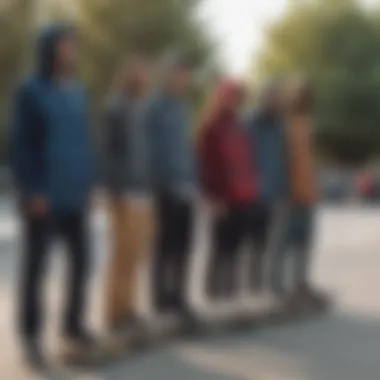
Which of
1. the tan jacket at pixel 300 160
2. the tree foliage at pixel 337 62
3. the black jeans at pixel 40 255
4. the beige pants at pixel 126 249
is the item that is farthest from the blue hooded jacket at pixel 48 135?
the tree foliage at pixel 337 62

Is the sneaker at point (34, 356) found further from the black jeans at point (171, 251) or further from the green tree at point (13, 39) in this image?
the green tree at point (13, 39)

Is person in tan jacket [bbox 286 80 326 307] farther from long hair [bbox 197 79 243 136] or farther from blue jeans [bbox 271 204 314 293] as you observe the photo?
long hair [bbox 197 79 243 136]

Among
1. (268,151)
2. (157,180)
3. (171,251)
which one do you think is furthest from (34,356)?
(268,151)

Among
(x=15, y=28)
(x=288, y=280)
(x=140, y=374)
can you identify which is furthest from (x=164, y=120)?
(x=15, y=28)

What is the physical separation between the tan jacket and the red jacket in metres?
0.66

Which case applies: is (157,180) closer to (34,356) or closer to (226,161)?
(226,161)

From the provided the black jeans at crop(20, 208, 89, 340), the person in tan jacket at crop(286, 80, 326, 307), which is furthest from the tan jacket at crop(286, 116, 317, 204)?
the black jeans at crop(20, 208, 89, 340)

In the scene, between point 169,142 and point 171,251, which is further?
point 171,251

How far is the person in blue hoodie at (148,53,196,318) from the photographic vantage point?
29.4 ft

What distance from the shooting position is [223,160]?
970cm

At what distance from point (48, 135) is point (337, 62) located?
162 ft

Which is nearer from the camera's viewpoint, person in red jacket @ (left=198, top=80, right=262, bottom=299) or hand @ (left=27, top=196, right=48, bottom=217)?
hand @ (left=27, top=196, right=48, bottom=217)

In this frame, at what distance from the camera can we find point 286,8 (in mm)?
59031

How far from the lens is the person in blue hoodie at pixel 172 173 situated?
8.95 m
